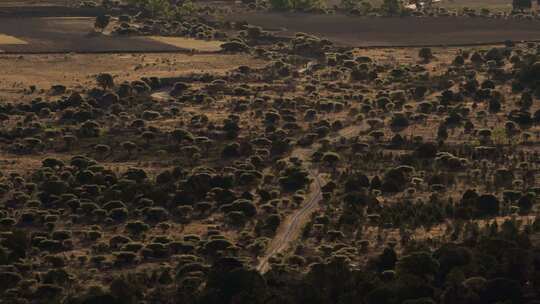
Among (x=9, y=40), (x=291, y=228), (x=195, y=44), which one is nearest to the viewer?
(x=291, y=228)

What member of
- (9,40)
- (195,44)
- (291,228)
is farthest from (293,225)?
(9,40)

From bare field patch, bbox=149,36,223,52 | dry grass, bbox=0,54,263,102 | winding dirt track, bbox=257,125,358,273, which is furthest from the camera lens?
bare field patch, bbox=149,36,223,52

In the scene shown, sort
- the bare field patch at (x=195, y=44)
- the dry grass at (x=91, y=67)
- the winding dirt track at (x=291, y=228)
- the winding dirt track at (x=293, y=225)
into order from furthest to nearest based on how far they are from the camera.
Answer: the bare field patch at (x=195, y=44)
the dry grass at (x=91, y=67)
the winding dirt track at (x=293, y=225)
the winding dirt track at (x=291, y=228)

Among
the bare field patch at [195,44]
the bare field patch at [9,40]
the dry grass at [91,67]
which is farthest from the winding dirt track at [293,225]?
the bare field patch at [9,40]

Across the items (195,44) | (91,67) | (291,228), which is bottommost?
(195,44)

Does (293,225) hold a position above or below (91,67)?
above

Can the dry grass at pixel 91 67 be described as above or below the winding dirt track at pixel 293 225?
below

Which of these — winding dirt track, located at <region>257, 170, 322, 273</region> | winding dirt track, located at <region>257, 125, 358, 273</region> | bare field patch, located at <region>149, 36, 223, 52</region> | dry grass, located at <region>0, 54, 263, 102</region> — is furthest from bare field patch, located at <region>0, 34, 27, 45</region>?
winding dirt track, located at <region>257, 170, 322, 273</region>

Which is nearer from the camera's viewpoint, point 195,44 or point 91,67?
point 91,67

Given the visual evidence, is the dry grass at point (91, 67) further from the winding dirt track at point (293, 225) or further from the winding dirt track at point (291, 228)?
the winding dirt track at point (291, 228)

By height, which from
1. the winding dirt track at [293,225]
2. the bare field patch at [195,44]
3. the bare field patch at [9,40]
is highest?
the winding dirt track at [293,225]

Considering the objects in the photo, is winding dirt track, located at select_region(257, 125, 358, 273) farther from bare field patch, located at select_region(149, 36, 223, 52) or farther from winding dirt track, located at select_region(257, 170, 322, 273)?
bare field patch, located at select_region(149, 36, 223, 52)

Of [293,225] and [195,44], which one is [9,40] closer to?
[195,44]
